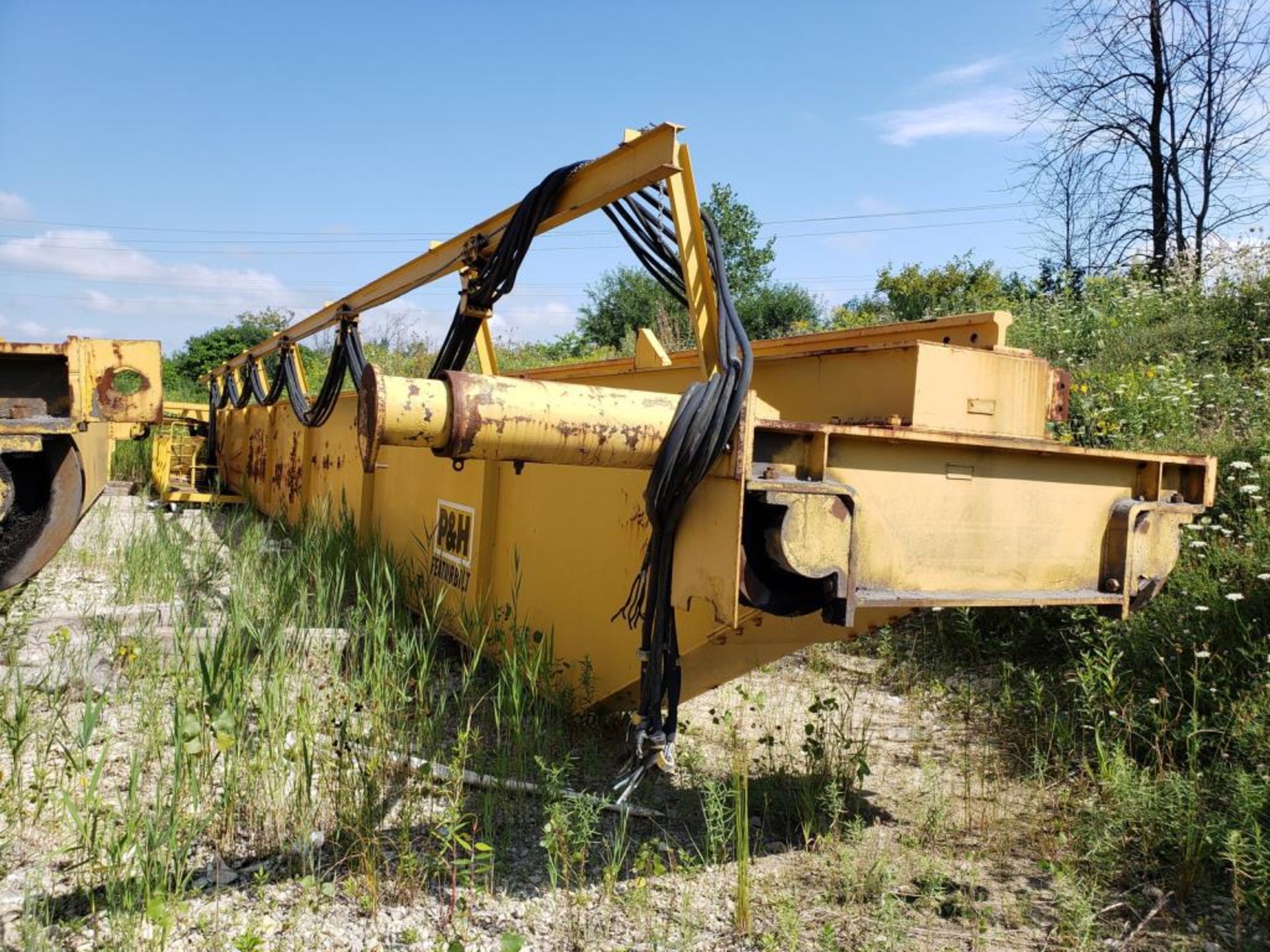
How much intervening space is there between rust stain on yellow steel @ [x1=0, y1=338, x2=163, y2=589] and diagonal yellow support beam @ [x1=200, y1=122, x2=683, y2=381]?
1.30 metres

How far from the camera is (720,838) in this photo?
2.48 m

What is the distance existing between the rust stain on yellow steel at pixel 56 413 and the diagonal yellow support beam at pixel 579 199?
1303 mm

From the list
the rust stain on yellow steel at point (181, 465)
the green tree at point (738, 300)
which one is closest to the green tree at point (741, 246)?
the green tree at point (738, 300)

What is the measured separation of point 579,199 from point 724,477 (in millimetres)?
1340

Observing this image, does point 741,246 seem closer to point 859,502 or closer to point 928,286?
point 928,286

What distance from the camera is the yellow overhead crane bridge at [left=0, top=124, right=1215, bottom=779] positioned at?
2.24 meters

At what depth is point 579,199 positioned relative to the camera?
10.4 ft

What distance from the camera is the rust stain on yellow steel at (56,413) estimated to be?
3.33 meters

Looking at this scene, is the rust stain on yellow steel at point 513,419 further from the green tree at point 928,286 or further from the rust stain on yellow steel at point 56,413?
the green tree at point 928,286

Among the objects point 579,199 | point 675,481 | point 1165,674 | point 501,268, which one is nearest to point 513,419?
point 675,481

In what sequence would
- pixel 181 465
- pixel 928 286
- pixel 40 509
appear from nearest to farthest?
pixel 40 509
pixel 181 465
pixel 928 286

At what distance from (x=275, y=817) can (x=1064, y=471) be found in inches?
91.1

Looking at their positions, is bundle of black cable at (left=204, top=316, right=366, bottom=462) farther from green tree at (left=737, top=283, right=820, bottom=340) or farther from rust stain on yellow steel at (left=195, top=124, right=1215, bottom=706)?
green tree at (left=737, top=283, right=820, bottom=340)

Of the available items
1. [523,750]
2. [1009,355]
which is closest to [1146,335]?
[1009,355]
